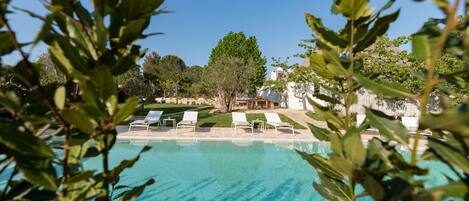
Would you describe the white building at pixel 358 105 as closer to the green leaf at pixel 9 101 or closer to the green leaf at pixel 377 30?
the green leaf at pixel 377 30

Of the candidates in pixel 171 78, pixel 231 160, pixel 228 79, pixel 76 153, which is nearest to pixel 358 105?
pixel 228 79

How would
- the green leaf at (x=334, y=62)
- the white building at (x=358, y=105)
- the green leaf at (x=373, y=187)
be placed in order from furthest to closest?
the white building at (x=358, y=105), the green leaf at (x=334, y=62), the green leaf at (x=373, y=187)

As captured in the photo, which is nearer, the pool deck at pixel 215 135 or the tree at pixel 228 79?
the pool deck at pixel 215 135

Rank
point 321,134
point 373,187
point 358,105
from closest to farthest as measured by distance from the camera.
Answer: point 373,187, point 321,134, point 358,105

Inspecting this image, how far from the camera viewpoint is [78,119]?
641 mm

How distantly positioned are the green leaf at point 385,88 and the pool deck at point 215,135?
1342 cm

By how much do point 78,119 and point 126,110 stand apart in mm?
102

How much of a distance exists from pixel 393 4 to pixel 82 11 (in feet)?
3.08

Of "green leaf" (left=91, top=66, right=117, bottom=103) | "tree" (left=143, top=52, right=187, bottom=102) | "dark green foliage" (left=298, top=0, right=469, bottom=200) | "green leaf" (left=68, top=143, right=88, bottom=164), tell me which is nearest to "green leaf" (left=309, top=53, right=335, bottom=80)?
"dark green foliage" (left=298, top=0, right=469, bottom=200)

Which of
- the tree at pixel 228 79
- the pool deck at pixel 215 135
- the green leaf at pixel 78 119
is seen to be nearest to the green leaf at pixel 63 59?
the green leaf at pixel 78 119

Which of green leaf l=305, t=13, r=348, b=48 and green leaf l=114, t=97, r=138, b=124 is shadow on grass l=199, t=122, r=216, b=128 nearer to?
green leaf l=305, t=13, r=348, b=48

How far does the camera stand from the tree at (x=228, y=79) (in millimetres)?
27484

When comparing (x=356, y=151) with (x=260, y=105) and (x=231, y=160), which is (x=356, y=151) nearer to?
(x=231, y=160)

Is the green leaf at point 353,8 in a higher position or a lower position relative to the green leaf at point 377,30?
higher
